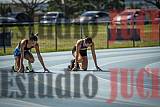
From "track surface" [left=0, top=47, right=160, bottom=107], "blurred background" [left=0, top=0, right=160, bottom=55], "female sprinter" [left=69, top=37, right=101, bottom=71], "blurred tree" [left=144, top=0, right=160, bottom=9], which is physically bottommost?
"track surface" [left=0, top=47, right=160, bottom=107]

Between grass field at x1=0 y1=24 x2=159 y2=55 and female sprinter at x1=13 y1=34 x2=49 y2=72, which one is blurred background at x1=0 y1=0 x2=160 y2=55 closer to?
grass field at x1=0 y1=24 x2=159 y2=55

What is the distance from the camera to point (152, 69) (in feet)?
56.1

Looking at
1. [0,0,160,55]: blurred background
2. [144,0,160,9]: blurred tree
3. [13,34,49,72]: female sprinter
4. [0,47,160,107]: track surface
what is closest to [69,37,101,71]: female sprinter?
[0,47,160,107]: track surface

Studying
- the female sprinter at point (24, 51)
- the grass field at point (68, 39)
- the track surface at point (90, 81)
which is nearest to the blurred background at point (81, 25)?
the grass field at point (68, 39)

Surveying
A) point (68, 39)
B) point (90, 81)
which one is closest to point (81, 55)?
point (90, 81)

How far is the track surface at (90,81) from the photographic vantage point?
413 inches

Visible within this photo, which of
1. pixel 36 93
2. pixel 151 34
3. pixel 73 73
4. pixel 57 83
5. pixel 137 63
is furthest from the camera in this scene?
pixel 151 34

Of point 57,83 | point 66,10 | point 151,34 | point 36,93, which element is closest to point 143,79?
point 57,83

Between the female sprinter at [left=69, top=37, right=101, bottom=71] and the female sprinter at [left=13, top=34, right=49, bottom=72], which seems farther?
the female sprinter at [left=69, top=37, right=101, bottom=71]

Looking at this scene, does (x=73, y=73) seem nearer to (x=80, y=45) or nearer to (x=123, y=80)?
(x=80, y=45)

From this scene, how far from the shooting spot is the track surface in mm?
10500

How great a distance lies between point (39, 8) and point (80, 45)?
48002 millimetres

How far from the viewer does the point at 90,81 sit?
45.9 feet

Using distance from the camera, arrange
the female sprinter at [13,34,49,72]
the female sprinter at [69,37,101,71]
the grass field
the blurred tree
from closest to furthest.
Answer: the female sprinter at [13,34,49,72], the female sprinter at [69,37,101,71], the grass field, the blurred tree
